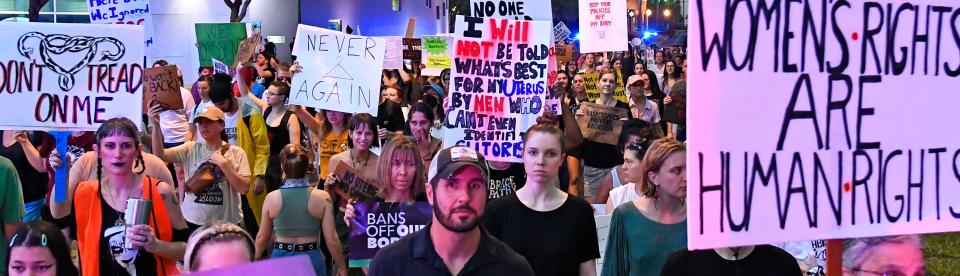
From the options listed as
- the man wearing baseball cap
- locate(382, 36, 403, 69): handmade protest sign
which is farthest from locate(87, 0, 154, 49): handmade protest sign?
the man wearing baseball cap

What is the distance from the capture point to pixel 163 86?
11.1 metres

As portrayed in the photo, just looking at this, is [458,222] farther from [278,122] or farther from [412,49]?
[412,49]

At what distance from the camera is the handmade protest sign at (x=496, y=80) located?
916 centimetres

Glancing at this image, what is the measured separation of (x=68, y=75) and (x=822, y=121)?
201 inches

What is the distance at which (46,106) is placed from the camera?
24.5 ft

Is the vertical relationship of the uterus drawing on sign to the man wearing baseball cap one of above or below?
above

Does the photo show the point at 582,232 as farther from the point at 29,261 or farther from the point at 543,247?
the point at 29,261

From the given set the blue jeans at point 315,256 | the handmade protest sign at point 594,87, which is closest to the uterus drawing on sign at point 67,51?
the blue jeans at point 315,256

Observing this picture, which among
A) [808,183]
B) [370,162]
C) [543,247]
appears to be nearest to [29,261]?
[543,247]

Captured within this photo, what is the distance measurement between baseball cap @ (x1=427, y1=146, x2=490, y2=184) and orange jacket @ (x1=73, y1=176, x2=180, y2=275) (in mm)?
1948

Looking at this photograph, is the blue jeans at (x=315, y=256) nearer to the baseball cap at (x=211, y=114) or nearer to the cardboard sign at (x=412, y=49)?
the baseball cap at (x=211, y=114)

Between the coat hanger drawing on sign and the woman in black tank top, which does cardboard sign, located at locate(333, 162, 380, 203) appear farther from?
A: the coat hanger drawing on sign

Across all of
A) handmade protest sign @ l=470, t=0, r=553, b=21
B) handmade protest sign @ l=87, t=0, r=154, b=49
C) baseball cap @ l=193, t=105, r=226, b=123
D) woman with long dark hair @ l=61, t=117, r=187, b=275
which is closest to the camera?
woman with long dark hair @ l=61, t=117, r=187, b=275

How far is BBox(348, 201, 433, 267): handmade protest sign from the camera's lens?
21.7ft
